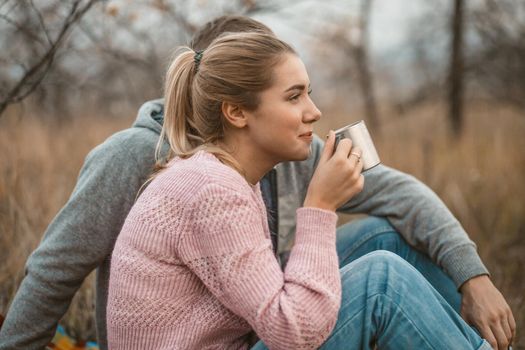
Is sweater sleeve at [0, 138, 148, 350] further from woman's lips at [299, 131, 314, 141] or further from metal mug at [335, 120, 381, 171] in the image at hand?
metal mug at [335, 120, 381, 171]

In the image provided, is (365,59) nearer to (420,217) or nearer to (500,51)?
(500,51)

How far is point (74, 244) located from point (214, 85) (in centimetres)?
58

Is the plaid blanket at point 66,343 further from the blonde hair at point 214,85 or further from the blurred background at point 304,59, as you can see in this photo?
the blonde hair at point 214,85

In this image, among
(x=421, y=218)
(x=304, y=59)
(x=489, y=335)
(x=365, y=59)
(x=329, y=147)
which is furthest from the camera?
(x=365, y=59)

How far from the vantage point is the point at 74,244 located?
5.36 feet

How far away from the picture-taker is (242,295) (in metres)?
1.29

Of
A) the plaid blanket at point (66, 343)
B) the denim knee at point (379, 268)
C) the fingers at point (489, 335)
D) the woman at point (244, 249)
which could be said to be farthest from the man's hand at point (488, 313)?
the plaid blanket at point (66, 343)

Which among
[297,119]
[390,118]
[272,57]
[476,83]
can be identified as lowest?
[390,118]

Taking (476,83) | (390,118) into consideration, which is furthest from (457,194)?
(390,118)

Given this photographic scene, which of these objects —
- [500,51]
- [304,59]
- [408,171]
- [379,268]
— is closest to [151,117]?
[379,268]

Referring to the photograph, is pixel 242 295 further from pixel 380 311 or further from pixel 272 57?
pixel 272 57

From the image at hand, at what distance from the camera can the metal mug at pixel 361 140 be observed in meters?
1.53

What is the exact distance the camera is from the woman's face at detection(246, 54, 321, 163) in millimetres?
1495

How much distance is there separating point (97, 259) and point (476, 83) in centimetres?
539
